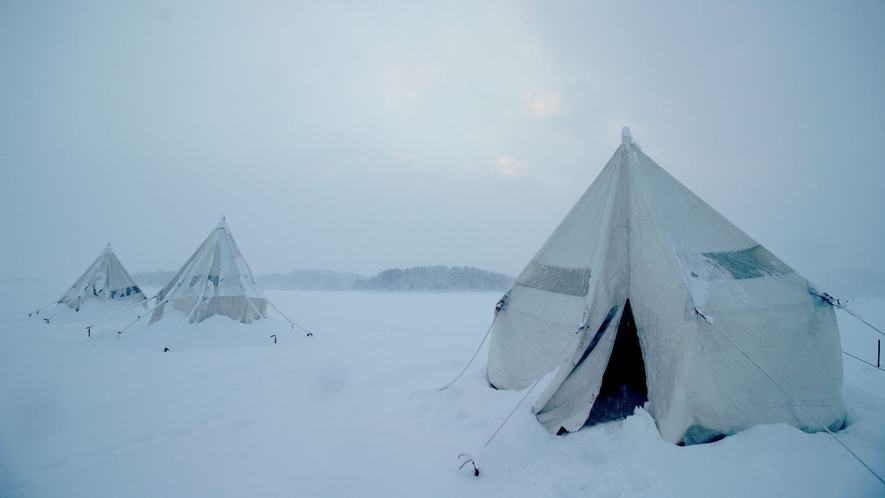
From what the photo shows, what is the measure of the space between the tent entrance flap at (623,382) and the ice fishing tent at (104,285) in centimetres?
1819

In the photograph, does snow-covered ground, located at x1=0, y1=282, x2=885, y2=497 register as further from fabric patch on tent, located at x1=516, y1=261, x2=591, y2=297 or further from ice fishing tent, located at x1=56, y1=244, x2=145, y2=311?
ice fishing tent, located at x1=56, y1=244, x2=145, y2=311

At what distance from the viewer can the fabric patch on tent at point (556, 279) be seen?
4.44 m

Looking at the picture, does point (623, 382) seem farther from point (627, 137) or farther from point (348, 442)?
point (348, 442)

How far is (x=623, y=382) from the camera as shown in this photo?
5000 millimetres

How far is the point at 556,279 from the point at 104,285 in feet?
60.1

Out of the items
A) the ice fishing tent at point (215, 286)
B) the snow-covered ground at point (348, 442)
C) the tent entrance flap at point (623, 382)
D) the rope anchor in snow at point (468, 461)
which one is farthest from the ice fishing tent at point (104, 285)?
the tent entrance flap at point (623, 382)

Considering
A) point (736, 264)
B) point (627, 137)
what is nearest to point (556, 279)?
point (736, 264)

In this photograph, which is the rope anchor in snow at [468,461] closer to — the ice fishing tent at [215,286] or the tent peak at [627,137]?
the tent peak at [627,137]

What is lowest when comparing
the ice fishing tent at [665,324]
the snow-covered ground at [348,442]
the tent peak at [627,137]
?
the snow-covered ground at [348,442]

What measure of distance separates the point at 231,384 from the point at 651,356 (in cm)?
652

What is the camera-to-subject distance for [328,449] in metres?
3.58

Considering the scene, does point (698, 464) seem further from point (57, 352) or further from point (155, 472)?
point (57, 352)

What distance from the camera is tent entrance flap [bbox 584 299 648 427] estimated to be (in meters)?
4.35

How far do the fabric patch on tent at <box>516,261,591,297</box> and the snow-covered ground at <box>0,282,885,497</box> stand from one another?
1.53 meters
